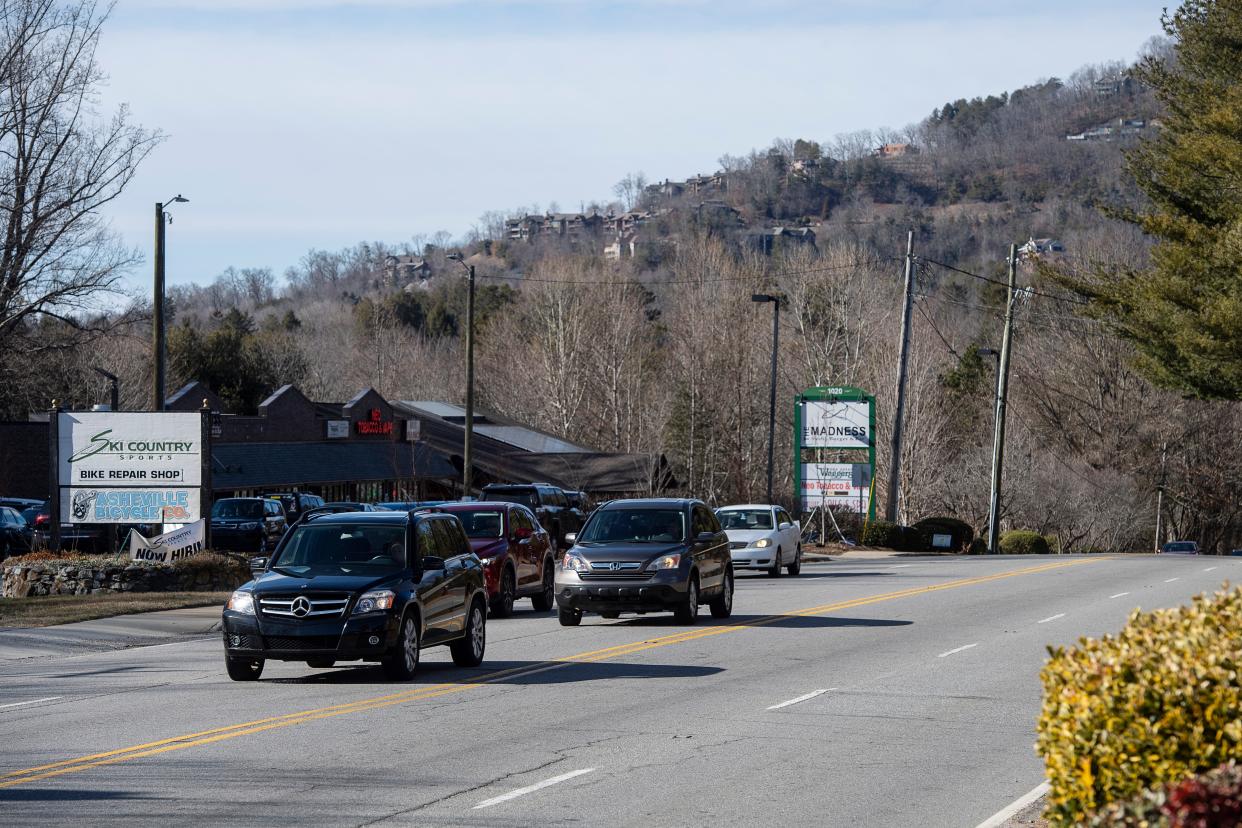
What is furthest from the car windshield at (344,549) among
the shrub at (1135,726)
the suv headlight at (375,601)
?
the shrub at (1135,726)

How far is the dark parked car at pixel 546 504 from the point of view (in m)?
38.2

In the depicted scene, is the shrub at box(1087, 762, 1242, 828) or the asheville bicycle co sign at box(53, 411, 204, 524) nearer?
the shrub at box(1087, 762, 1242, 828)

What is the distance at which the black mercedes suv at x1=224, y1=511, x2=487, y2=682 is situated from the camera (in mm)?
14297

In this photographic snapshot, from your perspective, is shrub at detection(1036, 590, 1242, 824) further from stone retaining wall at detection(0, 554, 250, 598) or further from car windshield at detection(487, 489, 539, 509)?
car windshield at detection(487, 489, 539, 509)

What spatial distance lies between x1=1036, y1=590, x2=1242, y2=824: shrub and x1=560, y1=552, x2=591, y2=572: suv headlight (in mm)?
15227

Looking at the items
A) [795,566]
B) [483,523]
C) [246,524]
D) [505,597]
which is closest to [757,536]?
[795,566]

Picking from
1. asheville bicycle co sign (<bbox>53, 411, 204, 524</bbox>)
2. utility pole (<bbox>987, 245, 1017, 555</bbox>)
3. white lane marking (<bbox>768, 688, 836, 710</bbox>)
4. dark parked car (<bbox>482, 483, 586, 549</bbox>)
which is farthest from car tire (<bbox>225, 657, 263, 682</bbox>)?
utility pole (<bbox>987, 245, 1017, 555</bbox>)

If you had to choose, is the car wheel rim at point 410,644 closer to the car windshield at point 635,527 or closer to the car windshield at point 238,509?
the car windshield at point 635,527

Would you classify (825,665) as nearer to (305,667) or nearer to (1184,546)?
(305,667)

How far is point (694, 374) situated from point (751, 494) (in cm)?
693

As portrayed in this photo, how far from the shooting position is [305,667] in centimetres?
1661

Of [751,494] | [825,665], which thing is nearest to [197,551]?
[825,665]

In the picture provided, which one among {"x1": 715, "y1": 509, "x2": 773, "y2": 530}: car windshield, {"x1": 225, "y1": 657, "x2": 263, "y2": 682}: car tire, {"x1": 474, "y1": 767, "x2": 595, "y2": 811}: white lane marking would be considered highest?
{"x1": 474, "y1": 767, "x2": 595, "y2": 811}: white lane marking

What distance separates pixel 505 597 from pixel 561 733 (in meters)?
12.1
